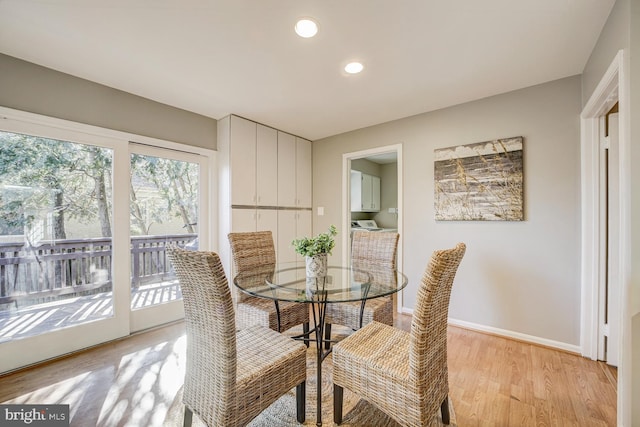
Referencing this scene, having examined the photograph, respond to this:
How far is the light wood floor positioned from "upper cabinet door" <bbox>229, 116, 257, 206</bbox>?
1651 mm

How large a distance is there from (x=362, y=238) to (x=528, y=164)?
5.42 ft

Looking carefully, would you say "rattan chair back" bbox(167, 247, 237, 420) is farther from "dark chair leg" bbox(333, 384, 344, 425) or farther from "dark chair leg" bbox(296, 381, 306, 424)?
"dark chair leg" bbox(333, 384, 344, 425)

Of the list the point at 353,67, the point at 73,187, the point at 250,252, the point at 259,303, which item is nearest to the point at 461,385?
the point at 259,303

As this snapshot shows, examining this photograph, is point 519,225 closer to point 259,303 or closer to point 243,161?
point 259,303

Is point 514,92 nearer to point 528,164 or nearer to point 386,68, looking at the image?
point 528,164

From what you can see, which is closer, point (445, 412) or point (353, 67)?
point (445, 412)

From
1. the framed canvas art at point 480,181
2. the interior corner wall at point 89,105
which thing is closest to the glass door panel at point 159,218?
the interior corner wall at point 89,105

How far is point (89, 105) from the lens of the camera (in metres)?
2.30

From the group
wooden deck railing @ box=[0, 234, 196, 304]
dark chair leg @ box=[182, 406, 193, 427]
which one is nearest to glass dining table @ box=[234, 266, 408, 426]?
dark chair leg @ box=[182, 406, 193, 427]

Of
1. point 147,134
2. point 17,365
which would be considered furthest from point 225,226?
point 17,365

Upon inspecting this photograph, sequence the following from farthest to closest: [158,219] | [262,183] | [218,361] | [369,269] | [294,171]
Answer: [294,171]
[262,183]
[158,219]
[369,269]
[218,361]

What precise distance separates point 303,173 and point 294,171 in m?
0.20

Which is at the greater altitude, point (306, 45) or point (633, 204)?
point (306, 45)

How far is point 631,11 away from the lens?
4.23ft
